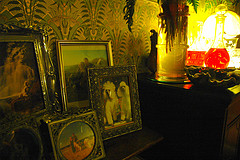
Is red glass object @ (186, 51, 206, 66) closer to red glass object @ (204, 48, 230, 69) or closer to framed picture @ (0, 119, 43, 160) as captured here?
red glass object @ (204, 48, 230, 69)

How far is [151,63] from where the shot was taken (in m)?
1.16

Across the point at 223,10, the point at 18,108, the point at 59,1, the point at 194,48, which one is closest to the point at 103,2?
the point at 59,1

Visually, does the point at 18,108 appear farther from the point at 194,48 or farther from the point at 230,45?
the point at 230,45

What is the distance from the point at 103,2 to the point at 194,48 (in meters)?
1.04

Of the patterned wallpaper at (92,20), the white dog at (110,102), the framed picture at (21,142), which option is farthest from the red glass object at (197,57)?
the framed picture at (21,142)

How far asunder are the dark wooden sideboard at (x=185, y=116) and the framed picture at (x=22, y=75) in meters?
0.58

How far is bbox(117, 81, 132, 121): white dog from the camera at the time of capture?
817mm

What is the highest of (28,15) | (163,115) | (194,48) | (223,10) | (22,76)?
(223,10)

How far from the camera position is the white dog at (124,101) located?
817 millimetres

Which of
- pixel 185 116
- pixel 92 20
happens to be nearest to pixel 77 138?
pixel 185 116

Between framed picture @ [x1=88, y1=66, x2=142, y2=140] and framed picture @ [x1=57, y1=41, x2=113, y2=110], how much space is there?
0.11 metres

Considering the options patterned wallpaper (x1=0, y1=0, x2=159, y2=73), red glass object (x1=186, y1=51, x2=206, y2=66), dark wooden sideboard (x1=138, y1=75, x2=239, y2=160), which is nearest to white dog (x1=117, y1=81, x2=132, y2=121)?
dark wooden sideboard (x1=138, y1=75, x2=239, y2=160)

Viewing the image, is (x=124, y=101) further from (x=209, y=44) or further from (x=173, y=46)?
(x=209, y=44)

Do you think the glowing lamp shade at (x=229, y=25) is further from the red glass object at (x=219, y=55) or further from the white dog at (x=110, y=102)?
the white dog at (x=110, y=102)
